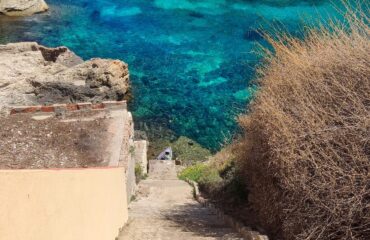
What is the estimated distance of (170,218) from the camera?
35.9 feet

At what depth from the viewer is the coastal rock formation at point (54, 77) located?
23.2 metres

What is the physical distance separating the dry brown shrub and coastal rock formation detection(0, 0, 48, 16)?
29969mm

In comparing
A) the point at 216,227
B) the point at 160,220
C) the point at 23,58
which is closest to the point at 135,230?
the point at 160,220

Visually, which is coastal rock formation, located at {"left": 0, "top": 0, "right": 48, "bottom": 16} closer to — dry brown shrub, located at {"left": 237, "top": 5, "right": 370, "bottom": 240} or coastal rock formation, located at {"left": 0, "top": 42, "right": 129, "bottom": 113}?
coastal rock formation, located at {"left": 0, "top": 42, "right": 129, "bottom": 113}

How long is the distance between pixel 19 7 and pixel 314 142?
32686mm

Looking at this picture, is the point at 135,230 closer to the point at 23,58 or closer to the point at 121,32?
the point at 23,58

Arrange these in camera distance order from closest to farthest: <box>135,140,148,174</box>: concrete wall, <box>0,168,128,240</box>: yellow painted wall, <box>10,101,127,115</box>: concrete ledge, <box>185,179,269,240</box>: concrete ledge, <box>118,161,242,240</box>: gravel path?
<box>0,168,128,240</box>: yellow painted wall, <box>185,179,269,240</box>: concrete ledge, <box>118,161,242,240</box>: gravel path, <box>10,101,127,115</box>: concrete ledge, <box>135,140,148,174</box>: concrete wall

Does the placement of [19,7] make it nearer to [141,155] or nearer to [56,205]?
[141,155]

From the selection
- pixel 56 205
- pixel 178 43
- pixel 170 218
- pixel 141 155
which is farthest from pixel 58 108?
pixel 178 43

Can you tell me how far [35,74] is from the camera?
24.8 metres

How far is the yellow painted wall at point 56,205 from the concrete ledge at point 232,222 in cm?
242

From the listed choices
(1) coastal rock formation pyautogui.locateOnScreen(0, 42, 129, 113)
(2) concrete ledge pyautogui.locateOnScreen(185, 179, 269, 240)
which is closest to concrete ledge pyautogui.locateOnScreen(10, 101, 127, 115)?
(2) concrete ledge pyautogui.locateOnScreen(185, 179, 269, 240)

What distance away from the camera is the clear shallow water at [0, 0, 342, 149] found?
81.0 feet

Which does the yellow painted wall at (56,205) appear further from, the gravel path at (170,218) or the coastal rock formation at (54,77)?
the coastal rock formation at (54,77)
